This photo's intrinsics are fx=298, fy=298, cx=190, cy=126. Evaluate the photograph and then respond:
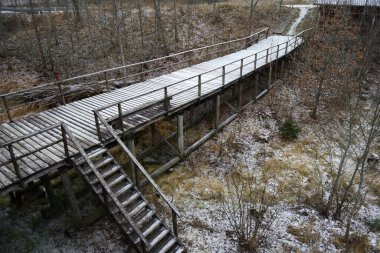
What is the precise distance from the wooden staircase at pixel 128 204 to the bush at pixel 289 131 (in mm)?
9294

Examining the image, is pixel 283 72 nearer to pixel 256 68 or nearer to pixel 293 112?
pixel 293 112

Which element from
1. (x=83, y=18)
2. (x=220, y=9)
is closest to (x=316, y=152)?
(x=220, y=9)

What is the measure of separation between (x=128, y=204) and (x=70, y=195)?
6.02 ft

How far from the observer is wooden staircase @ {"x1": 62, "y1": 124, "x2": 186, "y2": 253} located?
7.40 metres

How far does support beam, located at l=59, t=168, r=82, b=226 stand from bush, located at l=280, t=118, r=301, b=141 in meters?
10.5

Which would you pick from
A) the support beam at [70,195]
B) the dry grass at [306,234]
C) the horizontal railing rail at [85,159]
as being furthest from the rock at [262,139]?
the horizontal railing rail at [85,159]

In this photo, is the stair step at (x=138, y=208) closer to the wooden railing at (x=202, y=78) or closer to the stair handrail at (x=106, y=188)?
the stair handrail at (x=106, y=188)

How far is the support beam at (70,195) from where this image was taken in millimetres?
8016

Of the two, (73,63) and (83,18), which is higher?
(83,18)

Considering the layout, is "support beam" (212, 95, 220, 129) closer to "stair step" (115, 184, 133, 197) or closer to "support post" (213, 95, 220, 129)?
"support post" (213, 95, 220, 129)

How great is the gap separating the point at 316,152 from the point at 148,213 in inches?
362

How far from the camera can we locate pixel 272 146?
1446 centimetres

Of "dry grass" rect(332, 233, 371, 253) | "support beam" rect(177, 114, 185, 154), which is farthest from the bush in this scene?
"dry grass" rect(332, 233, 371, 253)

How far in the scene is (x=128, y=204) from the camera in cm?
786
